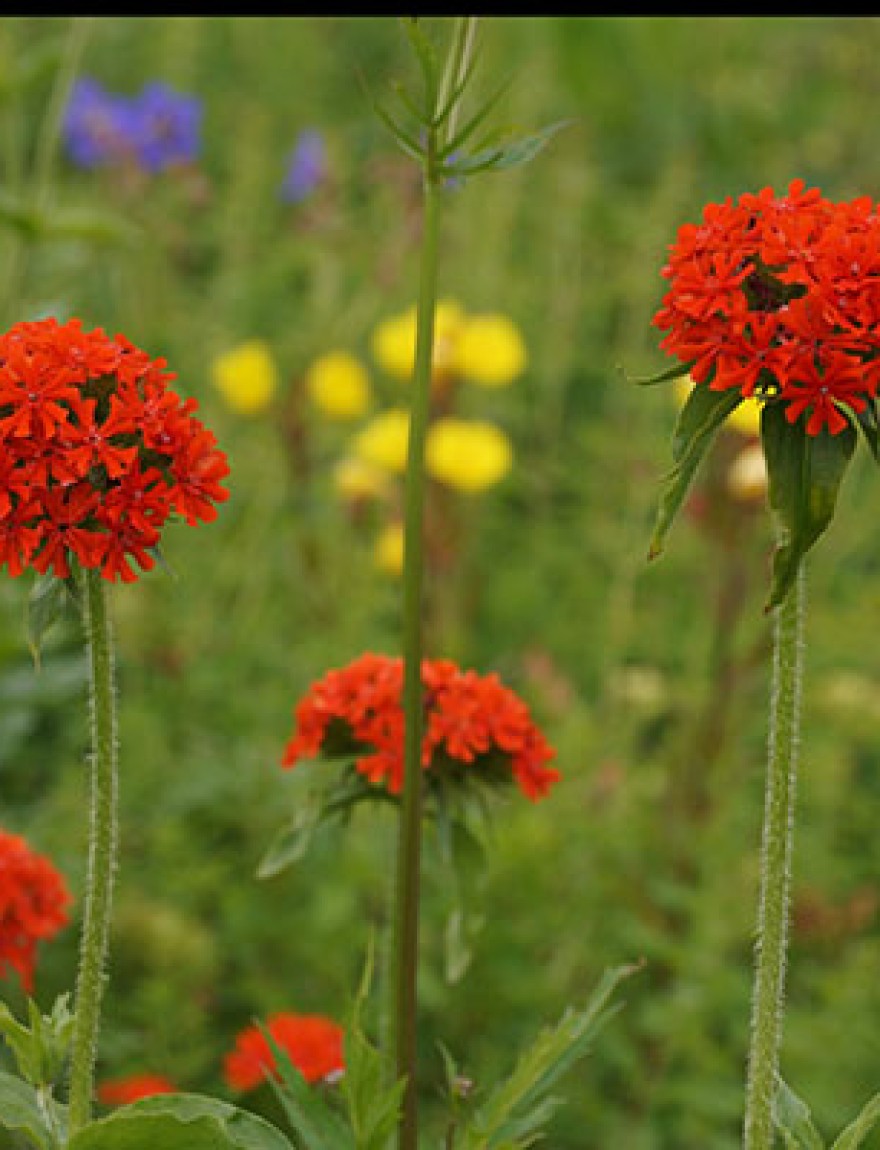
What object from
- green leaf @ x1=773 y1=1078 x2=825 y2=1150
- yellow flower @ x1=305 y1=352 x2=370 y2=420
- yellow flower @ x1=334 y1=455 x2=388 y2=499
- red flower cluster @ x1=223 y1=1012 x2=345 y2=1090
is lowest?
red flower cluster @ x1=223 y1=1012 x2=345 y2=1090

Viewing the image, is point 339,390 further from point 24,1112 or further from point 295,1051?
point 24,1112

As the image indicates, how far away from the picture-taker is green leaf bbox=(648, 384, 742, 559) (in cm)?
137

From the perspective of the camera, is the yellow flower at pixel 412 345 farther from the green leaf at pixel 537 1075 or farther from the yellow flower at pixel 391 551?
the green leaf at pixel 537 1075

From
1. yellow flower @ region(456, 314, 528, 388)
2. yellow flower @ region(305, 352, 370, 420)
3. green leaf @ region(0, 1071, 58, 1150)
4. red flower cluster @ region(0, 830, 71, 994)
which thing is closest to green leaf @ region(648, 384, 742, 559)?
green leaf @ region(0, 1071, 58, 1150)

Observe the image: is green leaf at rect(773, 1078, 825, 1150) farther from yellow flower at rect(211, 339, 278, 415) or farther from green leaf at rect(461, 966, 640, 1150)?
yellow flower at rect(211, 339, 278, 415)

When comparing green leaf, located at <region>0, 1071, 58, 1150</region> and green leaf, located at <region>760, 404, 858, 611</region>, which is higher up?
green leaf, located at <region>760, 404, 858, 611</region>

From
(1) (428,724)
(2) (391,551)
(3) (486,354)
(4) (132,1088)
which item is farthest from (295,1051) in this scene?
(3) (486,354)

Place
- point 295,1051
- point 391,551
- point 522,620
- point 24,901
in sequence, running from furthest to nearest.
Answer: point 522,620 < point 391,551 < point 295,1051 < point 24,901

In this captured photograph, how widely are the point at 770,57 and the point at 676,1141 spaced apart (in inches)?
146

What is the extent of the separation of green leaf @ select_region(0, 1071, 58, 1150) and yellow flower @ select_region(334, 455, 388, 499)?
→ 6.32 feet

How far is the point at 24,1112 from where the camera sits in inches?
59.7

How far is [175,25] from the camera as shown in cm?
532

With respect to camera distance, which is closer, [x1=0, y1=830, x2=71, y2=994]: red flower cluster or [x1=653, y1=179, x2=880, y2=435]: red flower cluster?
[x1=653, y1=179, x2=880, y2=435]: red flower cluster

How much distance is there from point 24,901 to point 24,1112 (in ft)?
1.37
